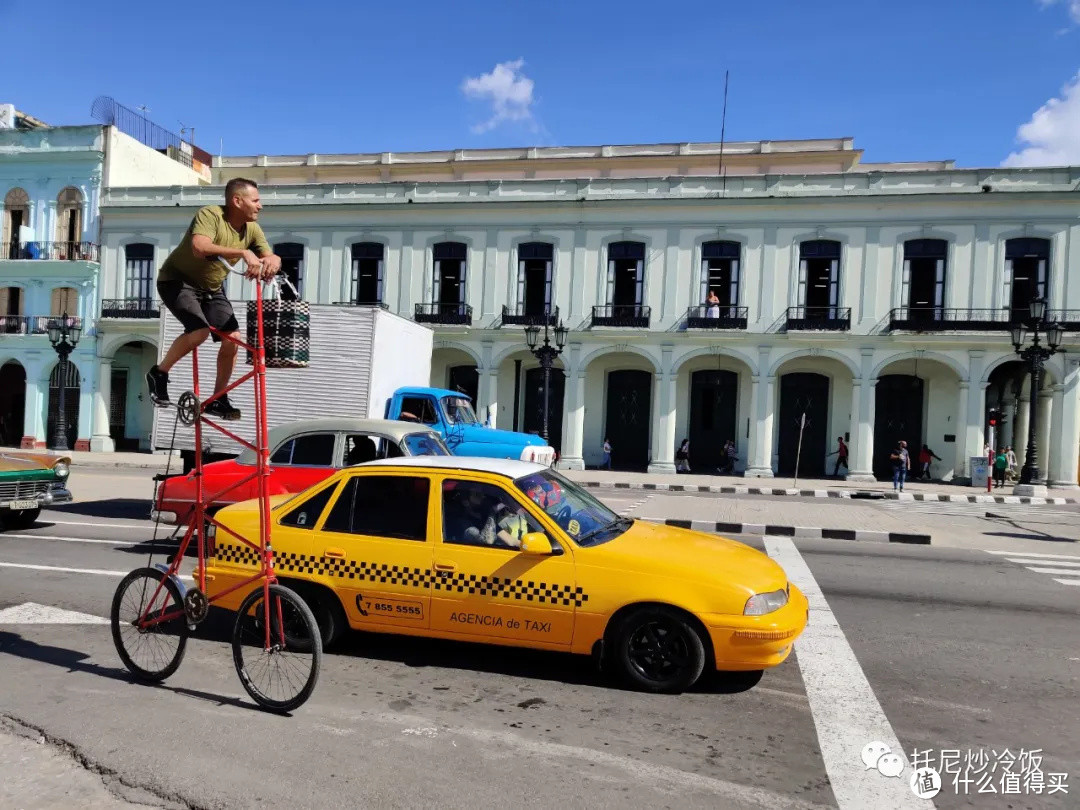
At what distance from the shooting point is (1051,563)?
433 inches

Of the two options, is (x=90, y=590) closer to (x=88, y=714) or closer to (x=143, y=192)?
(x=88, y=714)

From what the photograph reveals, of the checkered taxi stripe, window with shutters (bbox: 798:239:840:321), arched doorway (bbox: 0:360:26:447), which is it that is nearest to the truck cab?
the checkered taxi stripe

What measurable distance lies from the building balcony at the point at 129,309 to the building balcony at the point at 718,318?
815 inches

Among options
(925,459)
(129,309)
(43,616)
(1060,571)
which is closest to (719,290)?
(925,459)

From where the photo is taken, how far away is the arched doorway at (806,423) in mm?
28594

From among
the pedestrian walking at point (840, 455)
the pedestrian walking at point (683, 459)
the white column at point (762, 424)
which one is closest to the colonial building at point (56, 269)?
the pedestrian walking at point (683, 459)

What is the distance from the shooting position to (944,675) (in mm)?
5762

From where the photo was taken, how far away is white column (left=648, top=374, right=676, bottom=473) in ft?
91.5

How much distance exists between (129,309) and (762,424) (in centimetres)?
2472

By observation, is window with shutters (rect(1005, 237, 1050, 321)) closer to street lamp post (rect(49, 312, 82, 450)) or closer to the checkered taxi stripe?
the checkered taxi stripe

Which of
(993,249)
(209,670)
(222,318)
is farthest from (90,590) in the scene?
(993,249)

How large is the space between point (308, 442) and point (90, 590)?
9.95 ft

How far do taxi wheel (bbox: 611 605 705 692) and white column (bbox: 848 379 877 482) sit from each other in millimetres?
23130

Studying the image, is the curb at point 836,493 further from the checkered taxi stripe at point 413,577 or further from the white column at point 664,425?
the checkered taxi stripe at point 413,577
